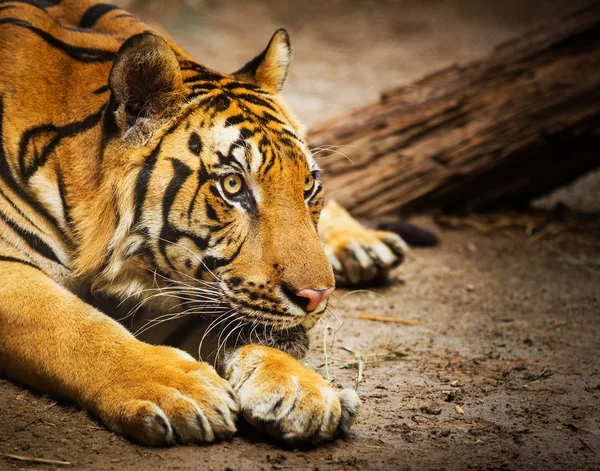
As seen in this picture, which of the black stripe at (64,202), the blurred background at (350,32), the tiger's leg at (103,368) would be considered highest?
the blurred background at (350,32)

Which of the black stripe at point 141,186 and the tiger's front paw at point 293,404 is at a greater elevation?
the black stripe at point 141,186

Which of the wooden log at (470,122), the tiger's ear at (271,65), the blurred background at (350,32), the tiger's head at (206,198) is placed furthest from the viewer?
the blurred background at (350,32)

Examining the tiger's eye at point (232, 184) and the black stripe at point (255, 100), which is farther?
the black stripe at point (255, 100)

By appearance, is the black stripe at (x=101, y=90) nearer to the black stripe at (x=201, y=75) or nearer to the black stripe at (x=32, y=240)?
the black stripe at (x=201, y=75)

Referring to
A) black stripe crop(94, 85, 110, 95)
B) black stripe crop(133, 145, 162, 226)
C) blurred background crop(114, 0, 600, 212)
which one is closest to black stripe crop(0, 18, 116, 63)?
black stripe crop(94, 85, 110, 95)

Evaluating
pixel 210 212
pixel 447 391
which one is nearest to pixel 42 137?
pixel 210 212

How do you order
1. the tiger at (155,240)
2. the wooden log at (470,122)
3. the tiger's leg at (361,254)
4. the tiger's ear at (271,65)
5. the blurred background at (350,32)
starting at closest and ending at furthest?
the tiger at (155,240)
the tiger's ear at (271,65)
the tiger's leg at (361,254)
the wooden log at (470,122)
the blurred background at (350,32)

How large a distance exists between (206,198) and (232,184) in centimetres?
8

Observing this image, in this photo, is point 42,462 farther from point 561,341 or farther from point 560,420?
point 561,341

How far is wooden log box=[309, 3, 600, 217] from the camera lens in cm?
404

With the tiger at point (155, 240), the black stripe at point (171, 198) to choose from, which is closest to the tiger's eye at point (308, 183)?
the tiger at point (155, 240)

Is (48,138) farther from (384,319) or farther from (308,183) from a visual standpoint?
(384,319)

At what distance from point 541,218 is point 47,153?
3274 millimetres

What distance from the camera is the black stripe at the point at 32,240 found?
6.72 ft
